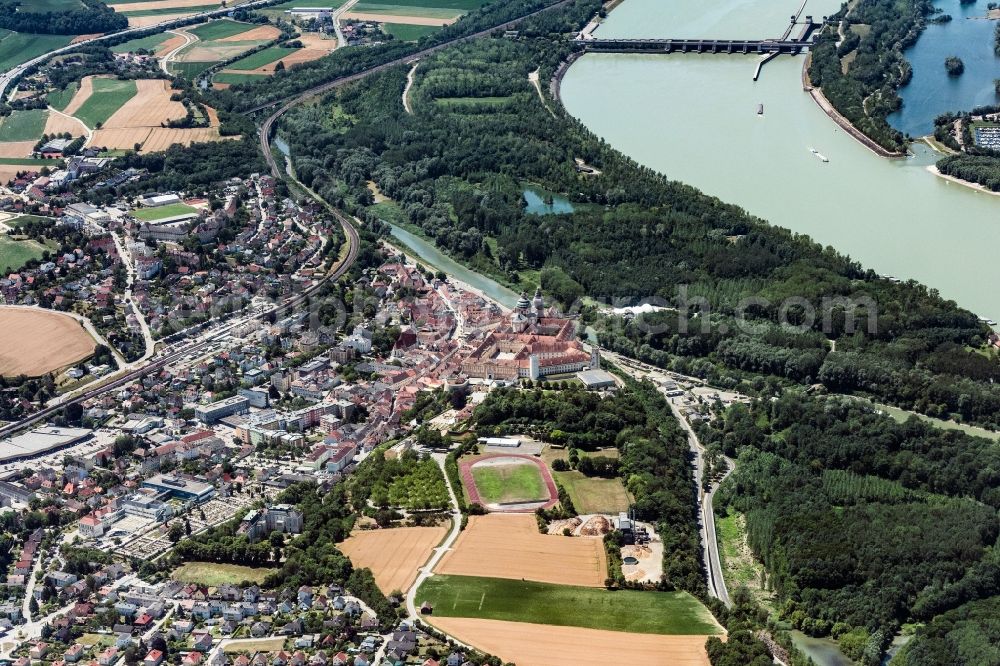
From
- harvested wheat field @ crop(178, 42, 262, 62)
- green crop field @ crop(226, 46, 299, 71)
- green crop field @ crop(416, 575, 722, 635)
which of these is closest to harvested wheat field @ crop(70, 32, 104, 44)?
harvested wheat field @ crop(178, 42, 262, 62)

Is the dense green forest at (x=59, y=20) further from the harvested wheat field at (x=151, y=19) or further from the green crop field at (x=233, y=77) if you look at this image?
the green crop field at (x=233, y=77)

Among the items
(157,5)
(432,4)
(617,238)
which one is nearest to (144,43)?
(157,5)

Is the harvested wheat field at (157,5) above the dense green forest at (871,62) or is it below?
above

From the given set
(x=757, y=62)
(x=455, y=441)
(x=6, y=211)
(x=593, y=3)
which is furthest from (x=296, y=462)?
(x=593, y=3)

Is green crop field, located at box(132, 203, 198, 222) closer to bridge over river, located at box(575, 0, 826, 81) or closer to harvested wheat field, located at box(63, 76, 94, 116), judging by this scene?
harvested wheat field, located at box(63, 76, 94, 116)

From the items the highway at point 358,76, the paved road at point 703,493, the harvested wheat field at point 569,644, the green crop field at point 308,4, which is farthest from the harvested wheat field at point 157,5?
the harvested wheat field at point 569,644

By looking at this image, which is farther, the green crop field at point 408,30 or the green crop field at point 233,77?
the green crop field at point 408,30

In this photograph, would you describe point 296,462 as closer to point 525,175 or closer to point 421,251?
point 421,251
